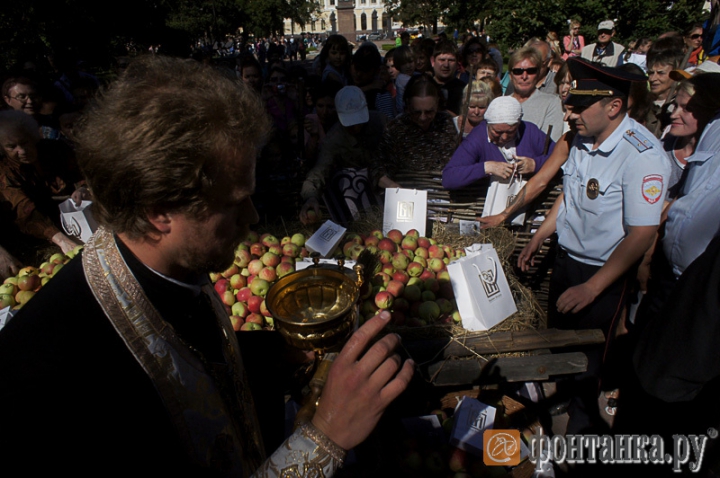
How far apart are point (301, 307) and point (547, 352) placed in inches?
58.1

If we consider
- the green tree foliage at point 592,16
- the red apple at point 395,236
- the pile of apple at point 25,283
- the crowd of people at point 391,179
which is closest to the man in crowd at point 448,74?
the crowd of people at point 391,179

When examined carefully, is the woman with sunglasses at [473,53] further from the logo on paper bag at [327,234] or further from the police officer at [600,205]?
the logo on paper bag at [327,234]

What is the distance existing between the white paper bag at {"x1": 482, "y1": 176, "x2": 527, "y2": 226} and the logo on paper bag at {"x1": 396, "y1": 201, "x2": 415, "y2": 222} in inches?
26.1

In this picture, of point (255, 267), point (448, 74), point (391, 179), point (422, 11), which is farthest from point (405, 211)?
point (422, 11)

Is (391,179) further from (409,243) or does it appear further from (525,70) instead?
(525,70)

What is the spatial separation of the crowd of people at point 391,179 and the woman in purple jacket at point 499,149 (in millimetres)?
17

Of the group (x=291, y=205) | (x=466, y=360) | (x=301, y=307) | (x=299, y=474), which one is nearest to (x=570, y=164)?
(x=466, y=360)

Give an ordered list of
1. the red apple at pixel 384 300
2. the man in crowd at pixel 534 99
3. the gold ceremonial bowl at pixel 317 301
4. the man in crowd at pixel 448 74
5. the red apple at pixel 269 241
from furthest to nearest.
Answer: the man in crowd at pixel 448 74 < the man in crowd at pixel 534 99 < the red apple at pixel 269 241 < the red apple at pixel 384 300 < the gold ceremonial bowl at pixel 317 301

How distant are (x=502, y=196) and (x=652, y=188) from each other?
1.18 m

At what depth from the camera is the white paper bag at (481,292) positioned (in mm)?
2443

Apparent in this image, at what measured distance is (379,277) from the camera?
112 inches

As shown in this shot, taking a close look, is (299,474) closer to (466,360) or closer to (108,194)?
(108,194)

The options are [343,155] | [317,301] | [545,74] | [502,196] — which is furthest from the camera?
[545,74]

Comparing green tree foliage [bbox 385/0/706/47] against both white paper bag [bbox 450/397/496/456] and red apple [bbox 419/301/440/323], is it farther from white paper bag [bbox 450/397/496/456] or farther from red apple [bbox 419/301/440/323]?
white paper bag [bbox 450/397/496/456]
